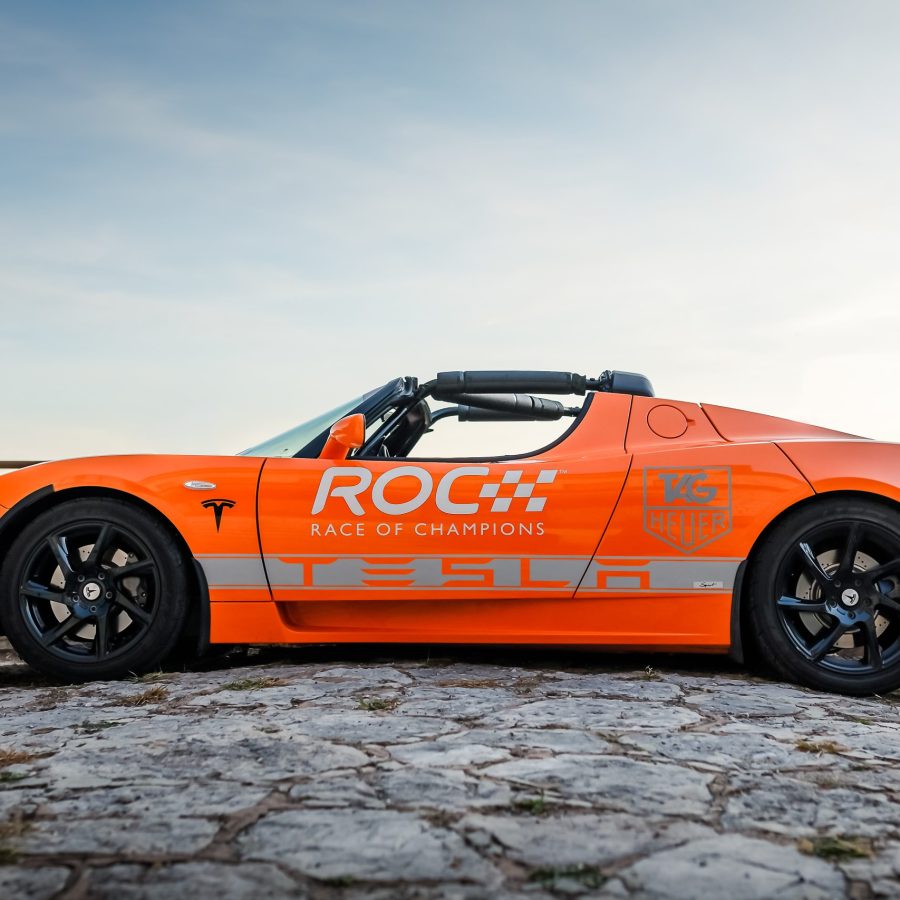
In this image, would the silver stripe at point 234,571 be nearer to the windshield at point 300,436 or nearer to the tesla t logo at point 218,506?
the tesla t logo at point 218,506

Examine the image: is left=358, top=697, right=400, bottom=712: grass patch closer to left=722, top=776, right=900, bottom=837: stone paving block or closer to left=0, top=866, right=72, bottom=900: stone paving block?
left=722, top=776, right=900, bottom=837: stone paving block

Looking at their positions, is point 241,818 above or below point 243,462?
below

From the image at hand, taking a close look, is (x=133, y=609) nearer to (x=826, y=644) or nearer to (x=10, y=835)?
(x=10, y=835)

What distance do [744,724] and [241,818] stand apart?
5.67 ft

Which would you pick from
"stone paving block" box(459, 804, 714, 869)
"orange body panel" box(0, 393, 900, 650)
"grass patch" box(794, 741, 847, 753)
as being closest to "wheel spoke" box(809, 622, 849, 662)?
"orange body panel" box(0, 393, 900, 650)

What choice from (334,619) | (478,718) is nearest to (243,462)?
(334,619)

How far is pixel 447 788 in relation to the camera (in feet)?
7.51

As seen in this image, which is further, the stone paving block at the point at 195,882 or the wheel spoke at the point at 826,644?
the wheel spoke at the point at 826,644

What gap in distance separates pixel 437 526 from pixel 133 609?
4.29 feet

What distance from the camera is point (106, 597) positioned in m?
3.92

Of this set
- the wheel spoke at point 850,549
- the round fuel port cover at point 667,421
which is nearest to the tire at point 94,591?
the round fuel port cover at point 667,421

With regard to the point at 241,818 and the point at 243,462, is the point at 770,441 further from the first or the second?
the point at 241,818

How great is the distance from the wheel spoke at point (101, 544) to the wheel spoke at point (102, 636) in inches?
8.9

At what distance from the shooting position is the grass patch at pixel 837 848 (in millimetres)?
1913
